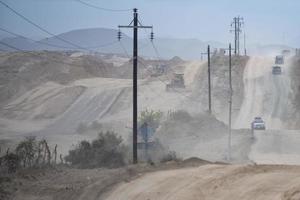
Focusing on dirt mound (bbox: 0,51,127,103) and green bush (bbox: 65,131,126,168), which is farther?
dirt mound (bbox: 0,51,127,103)

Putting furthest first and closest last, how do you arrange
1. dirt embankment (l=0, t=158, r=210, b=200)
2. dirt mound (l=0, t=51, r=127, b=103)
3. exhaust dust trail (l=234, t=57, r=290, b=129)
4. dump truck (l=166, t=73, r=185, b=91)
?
1. dirt mound (l=0, t=51, r=127, b=103)
2. dump truck (l=166, t=73, r=185, b=91)
3. exhaust dust trail (l=234, t=57, r=290, b=129)
4. dirt embankment (l=0, t=158, r=210, b=200)

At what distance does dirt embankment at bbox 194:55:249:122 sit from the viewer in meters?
88.5

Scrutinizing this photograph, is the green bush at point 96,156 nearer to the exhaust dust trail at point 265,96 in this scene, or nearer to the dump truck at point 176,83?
the exhaust dust trail at point 265,96

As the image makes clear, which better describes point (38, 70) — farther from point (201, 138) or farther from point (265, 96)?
point (201, 138)

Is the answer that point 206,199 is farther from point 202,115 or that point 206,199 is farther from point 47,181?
point 202,115

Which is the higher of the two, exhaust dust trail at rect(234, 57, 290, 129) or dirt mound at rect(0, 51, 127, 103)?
dirt mound at rect(0, 51, 127, 103)

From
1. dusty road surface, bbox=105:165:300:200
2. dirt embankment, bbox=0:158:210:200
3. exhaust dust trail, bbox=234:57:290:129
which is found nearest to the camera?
dusty road surface, bbox=105:165:300:200

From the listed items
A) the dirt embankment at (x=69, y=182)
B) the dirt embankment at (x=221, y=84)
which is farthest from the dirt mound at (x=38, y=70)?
the dirt embankment at (x=69, y=182)

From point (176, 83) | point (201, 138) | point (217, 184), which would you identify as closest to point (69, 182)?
point (217, 184)

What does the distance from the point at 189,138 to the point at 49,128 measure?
2406 centimetres

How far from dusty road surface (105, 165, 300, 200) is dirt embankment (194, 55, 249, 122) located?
64636 mm

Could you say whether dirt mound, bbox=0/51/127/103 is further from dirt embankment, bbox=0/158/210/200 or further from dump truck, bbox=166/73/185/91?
dirt embankment, bbox=0/158/210/200

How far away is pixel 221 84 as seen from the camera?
9544cm

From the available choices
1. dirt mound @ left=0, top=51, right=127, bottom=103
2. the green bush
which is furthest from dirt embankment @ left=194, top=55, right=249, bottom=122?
the green bush
